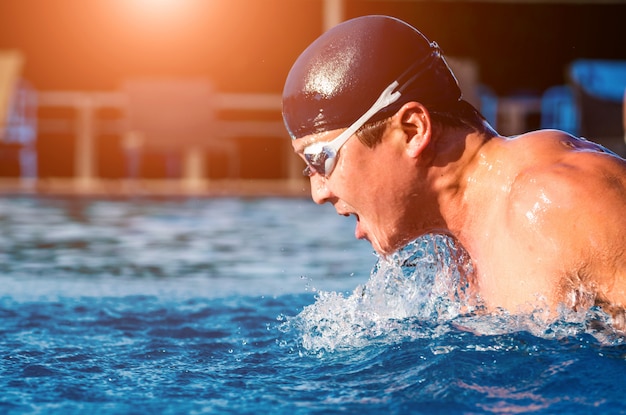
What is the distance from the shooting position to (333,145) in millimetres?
1937

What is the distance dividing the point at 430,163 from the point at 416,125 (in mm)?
83

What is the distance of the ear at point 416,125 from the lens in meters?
1.85

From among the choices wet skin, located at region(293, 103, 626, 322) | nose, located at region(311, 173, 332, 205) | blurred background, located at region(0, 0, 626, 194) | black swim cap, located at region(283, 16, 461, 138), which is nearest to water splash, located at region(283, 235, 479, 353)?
wet skin, located at region(293, 103, 626, 322)

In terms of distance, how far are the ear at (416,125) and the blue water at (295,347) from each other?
384 mm

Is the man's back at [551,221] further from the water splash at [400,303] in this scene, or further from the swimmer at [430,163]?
the water splash at [400,303]

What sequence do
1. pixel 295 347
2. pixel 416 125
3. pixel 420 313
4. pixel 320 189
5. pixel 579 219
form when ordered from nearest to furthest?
pixel 579 219
pixel 416 125
pixel 320 189
pixel 295 347
pixel 420 313

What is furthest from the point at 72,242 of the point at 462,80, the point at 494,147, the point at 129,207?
the point at 462,80

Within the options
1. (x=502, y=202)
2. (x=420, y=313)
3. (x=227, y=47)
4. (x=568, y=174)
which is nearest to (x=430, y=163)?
(x=502, y=202)

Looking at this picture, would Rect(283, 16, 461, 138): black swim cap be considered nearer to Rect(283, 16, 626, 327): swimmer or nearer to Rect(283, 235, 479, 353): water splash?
Rect(283, 16, 626, 327): swimmer

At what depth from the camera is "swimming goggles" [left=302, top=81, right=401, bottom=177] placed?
188 cm

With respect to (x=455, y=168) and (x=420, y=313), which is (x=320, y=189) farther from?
(x=420, y=313)

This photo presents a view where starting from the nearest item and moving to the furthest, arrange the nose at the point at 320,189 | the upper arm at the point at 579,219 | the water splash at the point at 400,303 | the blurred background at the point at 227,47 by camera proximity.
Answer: the upper arm at the point at 579,219 → the nose at the point at 320,189 → the water splash at the point at 400,303 → the blurred background at the point at 227,47

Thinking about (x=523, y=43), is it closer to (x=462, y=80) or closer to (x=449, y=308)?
(x=462, y=80)

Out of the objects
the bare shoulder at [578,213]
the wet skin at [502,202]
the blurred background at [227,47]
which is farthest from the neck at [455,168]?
the blurred background at [227,47]
